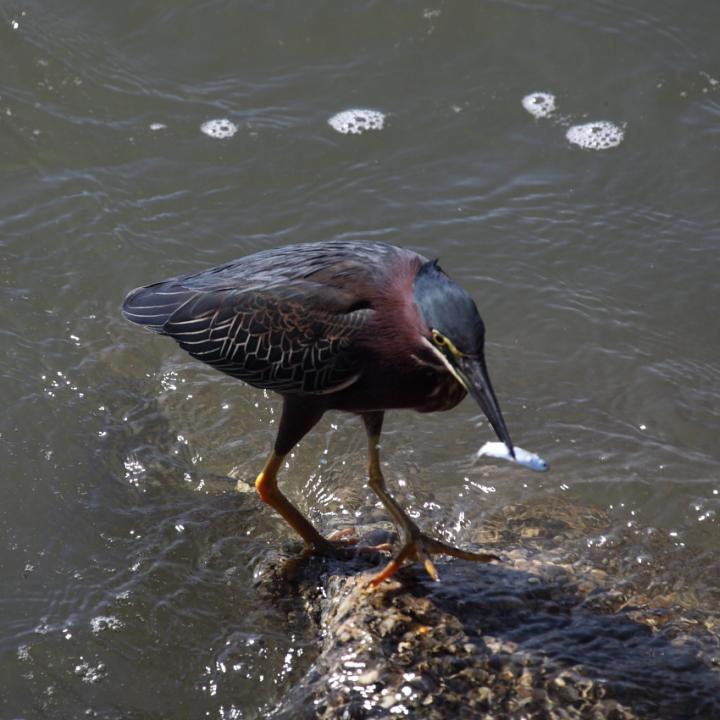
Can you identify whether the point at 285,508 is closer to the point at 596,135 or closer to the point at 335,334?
the point at 335,334

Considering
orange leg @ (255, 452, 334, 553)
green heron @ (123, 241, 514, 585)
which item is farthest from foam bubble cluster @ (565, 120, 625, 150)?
orange leg @ (255, 452, 334, 553)

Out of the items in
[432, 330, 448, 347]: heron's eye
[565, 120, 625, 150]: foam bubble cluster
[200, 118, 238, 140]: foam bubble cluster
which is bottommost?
[565, 120, 625, 150]: foam bubble cluster

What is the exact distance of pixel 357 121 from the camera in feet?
23.7

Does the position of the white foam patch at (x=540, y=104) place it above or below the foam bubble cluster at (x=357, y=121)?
below

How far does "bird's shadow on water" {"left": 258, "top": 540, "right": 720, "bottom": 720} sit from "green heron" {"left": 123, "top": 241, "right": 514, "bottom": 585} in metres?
0.12

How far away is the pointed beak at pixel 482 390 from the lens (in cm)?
352

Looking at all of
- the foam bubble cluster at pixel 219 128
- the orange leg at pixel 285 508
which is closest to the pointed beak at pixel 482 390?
the orange leg at pixel 285 508

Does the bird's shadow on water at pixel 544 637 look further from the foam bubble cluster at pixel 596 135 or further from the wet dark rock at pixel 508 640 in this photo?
the foam bubble cluster at pixel 596 135

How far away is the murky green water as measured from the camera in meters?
4.41

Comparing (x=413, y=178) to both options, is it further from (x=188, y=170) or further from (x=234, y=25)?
(x=234, y=25)

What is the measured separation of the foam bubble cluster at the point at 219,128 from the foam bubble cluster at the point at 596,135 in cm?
223

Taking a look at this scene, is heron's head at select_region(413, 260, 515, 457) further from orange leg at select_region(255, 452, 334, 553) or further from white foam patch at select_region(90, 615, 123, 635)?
white foam patch at select_region(90, 615, 123, 635)

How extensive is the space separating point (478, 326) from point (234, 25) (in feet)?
16.5

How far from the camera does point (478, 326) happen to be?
3588 mm
